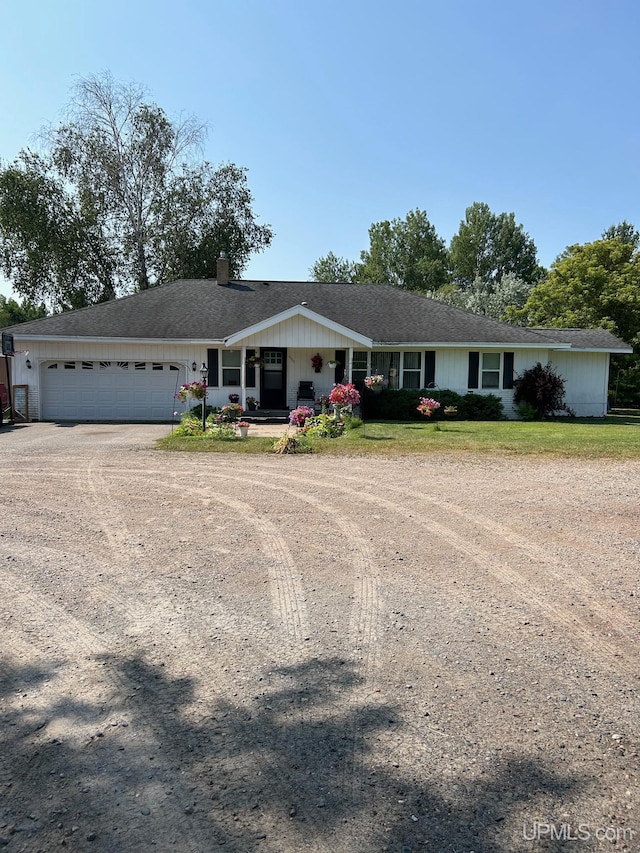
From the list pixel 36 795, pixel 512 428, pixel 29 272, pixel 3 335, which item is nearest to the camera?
pixel 36 795

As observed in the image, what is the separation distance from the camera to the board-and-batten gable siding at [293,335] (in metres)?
18.9

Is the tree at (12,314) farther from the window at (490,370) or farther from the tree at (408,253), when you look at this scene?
the window at (490,370)

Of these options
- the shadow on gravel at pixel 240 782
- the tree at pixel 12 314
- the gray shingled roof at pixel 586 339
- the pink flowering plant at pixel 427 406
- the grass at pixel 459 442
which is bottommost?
the shadow on gravel at pixel 240 782

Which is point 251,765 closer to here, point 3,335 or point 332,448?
point 332,448

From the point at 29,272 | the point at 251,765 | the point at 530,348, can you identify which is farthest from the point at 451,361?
the point at 29,272

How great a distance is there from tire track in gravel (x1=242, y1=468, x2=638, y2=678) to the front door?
1342 cm

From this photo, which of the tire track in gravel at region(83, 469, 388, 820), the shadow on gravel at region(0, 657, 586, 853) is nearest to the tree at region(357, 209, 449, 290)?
the tire track in gravel at region(83, 469, 388, 820)

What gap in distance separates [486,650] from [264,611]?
58.2 inches

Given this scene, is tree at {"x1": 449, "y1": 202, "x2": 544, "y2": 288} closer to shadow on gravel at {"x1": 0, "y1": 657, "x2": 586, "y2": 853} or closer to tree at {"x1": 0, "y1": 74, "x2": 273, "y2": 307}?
tree at {"x1": 0, "y1": 74, "x2": 273, "y2": 307}

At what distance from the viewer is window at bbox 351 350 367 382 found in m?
20.8

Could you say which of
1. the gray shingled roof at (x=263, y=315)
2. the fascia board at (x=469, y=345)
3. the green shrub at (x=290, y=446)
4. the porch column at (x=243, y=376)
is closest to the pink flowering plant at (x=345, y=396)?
the green shrub at (x=290, y=446)

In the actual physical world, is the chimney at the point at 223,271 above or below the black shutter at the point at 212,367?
above

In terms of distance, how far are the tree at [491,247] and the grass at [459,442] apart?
3965 centimetres

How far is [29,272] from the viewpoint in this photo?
34156 mm
